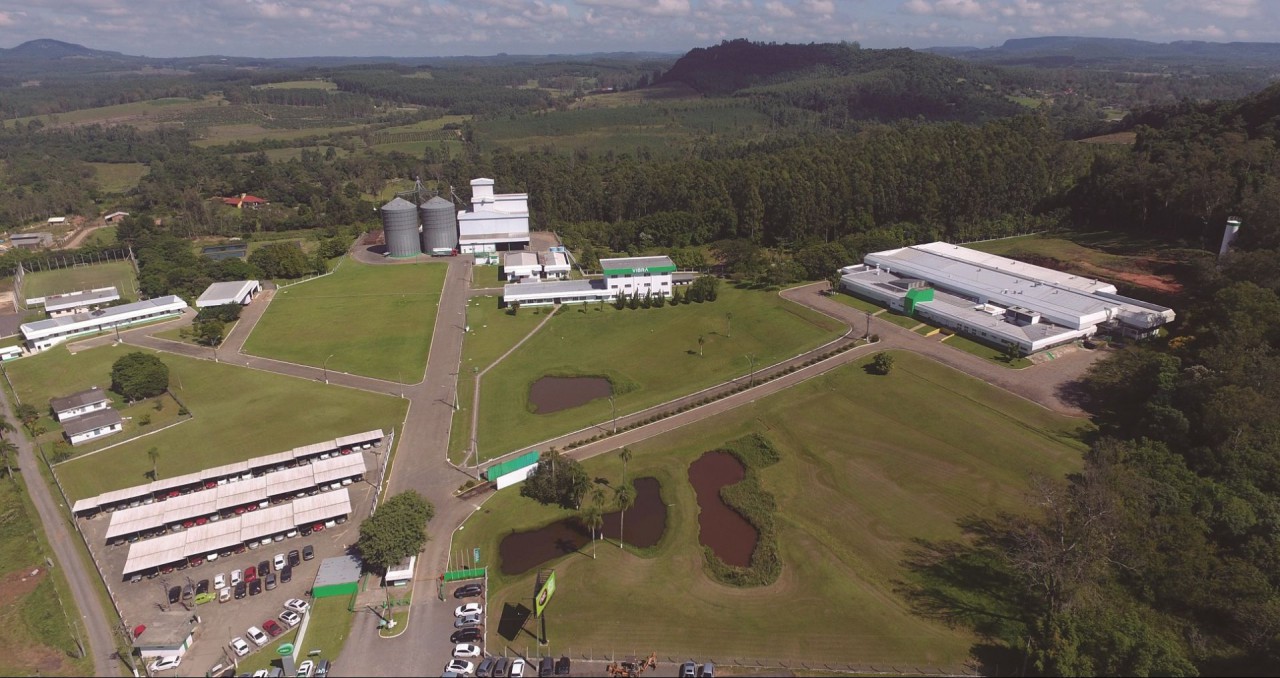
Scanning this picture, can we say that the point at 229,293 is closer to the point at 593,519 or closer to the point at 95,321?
the point at 95,321

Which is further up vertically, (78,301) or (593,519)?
(78,301)

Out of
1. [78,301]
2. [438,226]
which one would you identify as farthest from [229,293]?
[438,226]

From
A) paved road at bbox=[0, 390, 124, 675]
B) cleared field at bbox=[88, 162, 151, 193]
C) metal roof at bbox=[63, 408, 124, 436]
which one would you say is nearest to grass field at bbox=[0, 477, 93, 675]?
paved road at bbox=[0, 390, 124, 675]

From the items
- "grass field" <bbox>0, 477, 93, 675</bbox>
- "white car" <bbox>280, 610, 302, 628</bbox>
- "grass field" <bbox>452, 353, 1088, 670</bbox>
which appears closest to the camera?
"grass field" <bbox>0, 477, 93, 675</bbox>

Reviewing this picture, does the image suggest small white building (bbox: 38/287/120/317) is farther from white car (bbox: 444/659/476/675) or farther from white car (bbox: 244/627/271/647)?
white car (bbox: 444/659/476/675)

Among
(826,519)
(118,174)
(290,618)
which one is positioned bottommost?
(290,618)

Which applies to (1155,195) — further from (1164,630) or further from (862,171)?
(1164,630)
